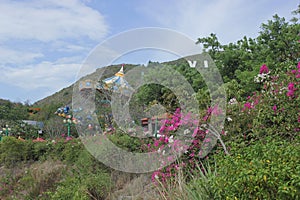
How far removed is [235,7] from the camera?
6758 millimetres

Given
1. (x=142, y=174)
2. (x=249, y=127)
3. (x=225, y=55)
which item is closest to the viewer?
(x=249, y=127)

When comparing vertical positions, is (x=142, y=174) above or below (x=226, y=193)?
below

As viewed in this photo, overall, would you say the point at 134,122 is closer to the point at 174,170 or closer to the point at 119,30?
the point at 119,30

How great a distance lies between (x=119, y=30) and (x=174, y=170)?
2.41 meters

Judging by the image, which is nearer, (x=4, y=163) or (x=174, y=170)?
(x=174, y=170)

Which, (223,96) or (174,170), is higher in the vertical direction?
(223,96)

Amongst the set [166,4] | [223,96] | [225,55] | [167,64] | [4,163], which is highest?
[166,4]

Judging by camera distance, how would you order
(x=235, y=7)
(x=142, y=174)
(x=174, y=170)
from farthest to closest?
(x=235, y=7)
(x=142, y=174)
(x=174, y=170)

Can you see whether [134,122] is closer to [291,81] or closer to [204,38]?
[291,81]

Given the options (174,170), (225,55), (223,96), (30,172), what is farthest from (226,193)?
(225,55)

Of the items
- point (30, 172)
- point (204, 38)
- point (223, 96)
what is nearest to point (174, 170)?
point (223, 96)

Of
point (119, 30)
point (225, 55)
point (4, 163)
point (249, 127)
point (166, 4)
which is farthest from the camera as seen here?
point (225, 55)

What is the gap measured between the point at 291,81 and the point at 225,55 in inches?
195

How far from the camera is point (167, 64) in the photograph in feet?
20.8
